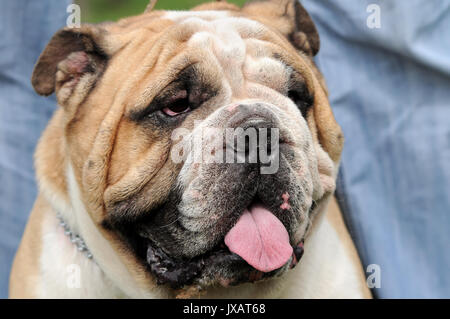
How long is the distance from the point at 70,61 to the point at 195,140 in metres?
0.61

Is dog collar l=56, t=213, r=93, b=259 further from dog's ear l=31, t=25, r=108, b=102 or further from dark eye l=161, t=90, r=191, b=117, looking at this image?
dark eye l=161, t=90, r=191, b=117

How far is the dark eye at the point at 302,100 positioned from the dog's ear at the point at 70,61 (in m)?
0.64

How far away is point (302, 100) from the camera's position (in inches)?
77.7

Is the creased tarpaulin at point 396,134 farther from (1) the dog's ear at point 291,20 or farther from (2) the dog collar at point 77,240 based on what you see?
(2) the dog collar at point 77,240

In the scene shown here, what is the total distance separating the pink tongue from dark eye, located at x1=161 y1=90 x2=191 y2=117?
0.37m

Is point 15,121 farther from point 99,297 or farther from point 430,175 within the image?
point 430,175

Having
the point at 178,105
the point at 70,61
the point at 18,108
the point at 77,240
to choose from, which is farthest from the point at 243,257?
the point at 18,108

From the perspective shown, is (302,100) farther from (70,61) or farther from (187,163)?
(70,61)

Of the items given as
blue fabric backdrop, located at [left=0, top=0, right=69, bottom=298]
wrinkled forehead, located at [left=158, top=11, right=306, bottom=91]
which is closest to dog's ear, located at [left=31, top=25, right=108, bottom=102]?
wrinkled forehead, located at [left=158, top=11, right=306, bottom=91]

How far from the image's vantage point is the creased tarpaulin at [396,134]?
7.69ft

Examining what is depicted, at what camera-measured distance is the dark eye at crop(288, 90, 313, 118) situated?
6.37 ft

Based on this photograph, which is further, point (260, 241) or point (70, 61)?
point (70, 61)

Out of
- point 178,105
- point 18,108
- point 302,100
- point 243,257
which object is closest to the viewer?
point 243,257
